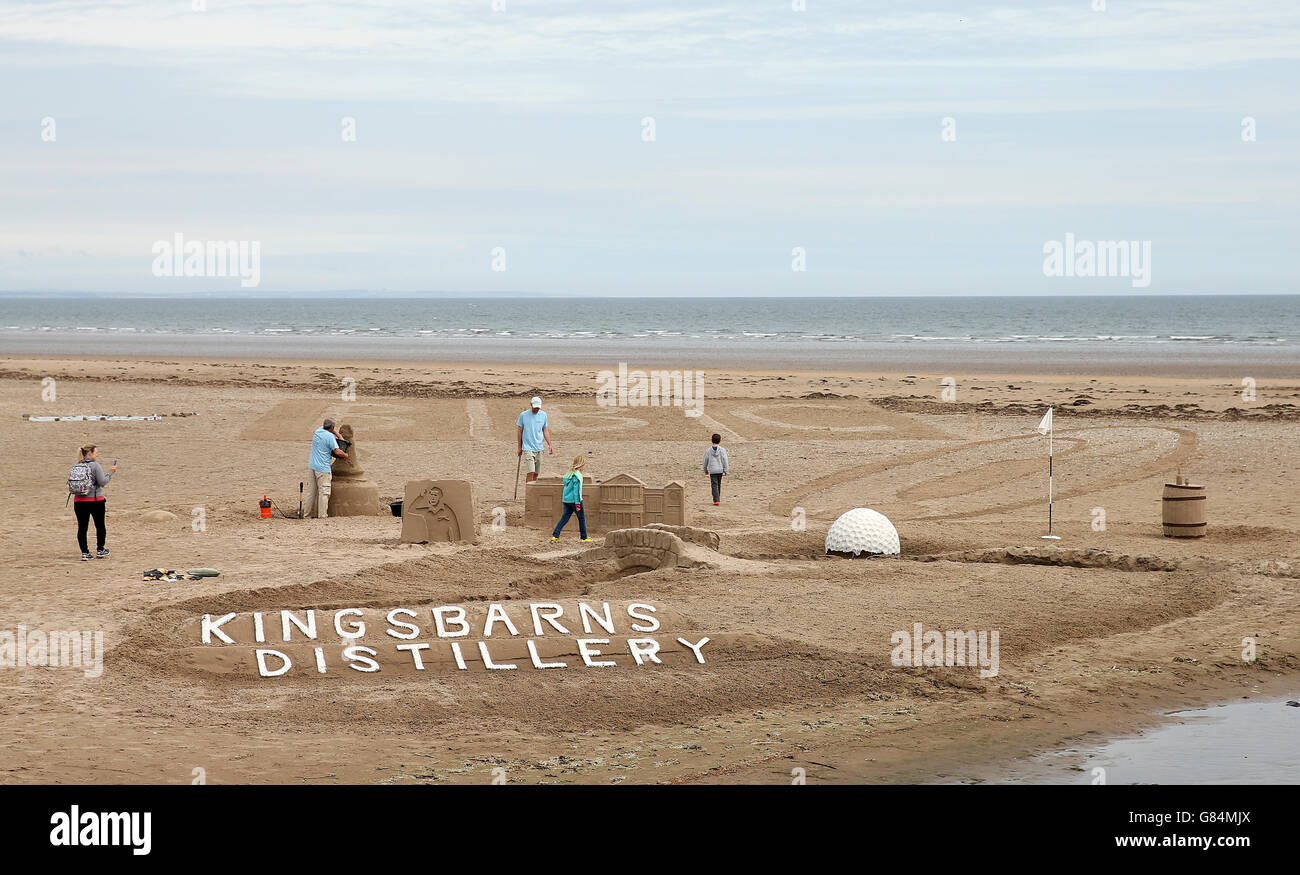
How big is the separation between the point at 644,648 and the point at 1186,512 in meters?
9.53

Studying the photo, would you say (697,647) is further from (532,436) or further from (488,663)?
(532,436)

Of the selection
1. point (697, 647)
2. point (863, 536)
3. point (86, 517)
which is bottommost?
point (697, 647)

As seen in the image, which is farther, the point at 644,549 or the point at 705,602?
the point at 644,549

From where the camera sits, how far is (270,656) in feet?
38.1

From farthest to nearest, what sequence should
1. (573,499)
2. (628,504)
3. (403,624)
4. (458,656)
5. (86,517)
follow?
1. (628,504)
2. (573,499)
3. (86,517)
4. (403,624)
5. (458,656)

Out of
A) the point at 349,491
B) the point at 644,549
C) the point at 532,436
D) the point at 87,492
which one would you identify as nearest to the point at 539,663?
the point at 644,549

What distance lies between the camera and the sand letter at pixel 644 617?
490 inches

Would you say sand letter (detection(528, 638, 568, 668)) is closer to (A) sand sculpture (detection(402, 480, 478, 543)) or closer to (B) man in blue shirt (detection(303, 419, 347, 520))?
(A) sand sculpture (detection(402, 480, 478, 543))

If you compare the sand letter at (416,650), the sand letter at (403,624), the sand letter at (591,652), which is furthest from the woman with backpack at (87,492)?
the sand letter at (591,652)

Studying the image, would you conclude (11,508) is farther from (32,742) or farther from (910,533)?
(910,533)

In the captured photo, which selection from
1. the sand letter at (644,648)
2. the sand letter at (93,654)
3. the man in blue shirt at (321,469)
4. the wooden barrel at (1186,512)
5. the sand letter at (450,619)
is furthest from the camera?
the man in blue shirt at (321,469)

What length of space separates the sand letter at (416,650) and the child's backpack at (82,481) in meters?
5.71

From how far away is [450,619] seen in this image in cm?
1242

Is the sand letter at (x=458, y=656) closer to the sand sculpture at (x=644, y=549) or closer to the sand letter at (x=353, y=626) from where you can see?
the sand letter at (x=353, y=626)
